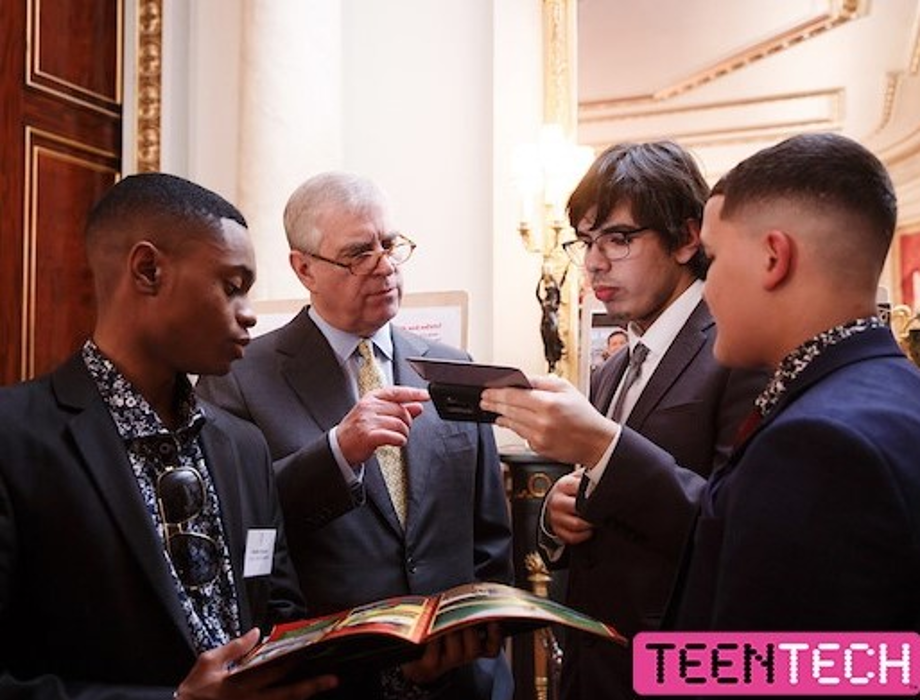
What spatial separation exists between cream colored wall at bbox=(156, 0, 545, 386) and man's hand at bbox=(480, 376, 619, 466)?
2.42 metres

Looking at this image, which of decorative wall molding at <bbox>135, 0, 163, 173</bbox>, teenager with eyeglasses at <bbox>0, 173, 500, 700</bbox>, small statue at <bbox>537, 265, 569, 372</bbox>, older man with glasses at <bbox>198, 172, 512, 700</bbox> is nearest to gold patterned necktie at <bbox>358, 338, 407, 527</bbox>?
older man with glasses at <bbox>198, 172, 512, 700</bbox>

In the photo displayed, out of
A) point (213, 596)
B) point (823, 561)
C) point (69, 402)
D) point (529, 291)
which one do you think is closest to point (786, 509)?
point (823, 561)

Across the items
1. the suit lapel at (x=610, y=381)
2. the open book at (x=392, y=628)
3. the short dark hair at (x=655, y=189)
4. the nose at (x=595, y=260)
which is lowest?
the open book at (x=392, y=628)

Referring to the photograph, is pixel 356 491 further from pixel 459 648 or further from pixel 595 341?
pixel 595 341

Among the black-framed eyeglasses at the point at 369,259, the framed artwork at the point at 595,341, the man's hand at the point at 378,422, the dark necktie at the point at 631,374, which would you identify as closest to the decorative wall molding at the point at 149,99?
the framed artwork at the point at 595,341

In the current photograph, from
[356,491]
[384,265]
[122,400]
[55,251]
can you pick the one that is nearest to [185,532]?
[122,400]

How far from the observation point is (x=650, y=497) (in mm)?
1574

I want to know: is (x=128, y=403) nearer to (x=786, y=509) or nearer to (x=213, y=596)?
(x=213, y=596)

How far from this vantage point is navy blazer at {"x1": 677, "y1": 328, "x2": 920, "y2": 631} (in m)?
1.00

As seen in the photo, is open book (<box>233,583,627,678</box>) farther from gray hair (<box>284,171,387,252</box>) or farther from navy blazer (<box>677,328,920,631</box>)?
gray hair (<box>284,171,387,252</box>)

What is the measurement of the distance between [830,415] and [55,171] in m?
4.09

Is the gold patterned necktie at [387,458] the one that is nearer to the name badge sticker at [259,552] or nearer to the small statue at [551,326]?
the name badge sticker at [259,552]

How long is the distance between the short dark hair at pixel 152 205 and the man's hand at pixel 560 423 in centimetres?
61

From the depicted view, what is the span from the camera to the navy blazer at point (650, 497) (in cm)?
158
